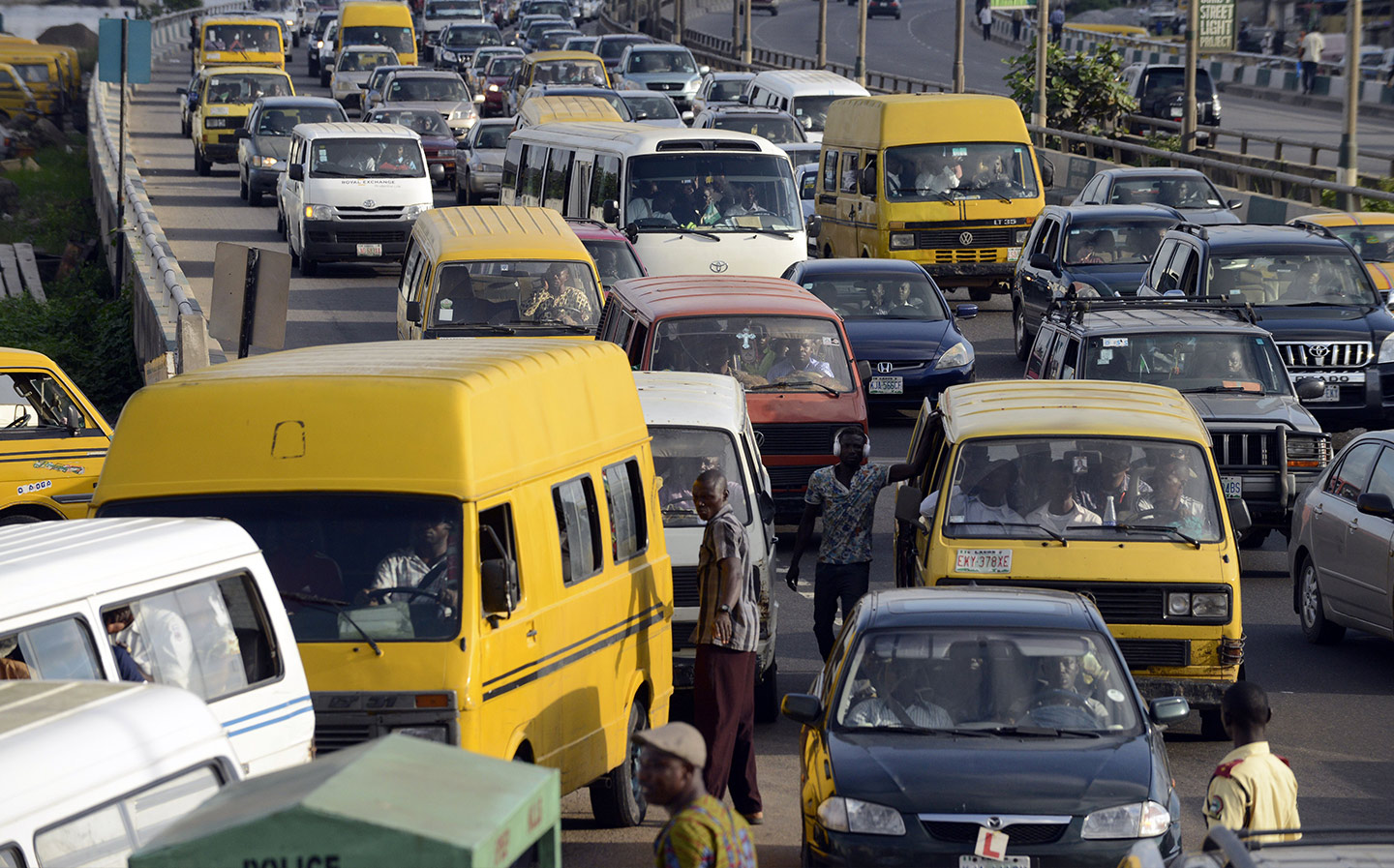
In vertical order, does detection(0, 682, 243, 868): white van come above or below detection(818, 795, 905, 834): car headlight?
above

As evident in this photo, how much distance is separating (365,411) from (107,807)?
2.95 metres

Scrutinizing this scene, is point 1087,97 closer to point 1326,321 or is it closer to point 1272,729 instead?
point 1326,321

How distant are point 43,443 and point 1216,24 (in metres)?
32.8

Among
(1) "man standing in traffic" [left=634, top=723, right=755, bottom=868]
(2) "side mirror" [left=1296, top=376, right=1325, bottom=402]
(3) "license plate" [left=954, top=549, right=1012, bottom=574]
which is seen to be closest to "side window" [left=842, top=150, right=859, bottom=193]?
(2) "side mirror" [left=1296, top=376, right=1325, bottom=402]

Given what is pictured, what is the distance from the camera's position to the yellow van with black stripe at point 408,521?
7.66 m

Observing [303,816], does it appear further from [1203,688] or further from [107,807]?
[1203,688]

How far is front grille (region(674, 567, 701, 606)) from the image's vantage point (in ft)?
36.0

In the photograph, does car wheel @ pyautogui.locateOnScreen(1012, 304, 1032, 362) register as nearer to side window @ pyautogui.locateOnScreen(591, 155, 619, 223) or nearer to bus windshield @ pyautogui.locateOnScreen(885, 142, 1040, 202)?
bus windshield @ pyautogui.locateOnScreen(885, 142, 1040, 202)

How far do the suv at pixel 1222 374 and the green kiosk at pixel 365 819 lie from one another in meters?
11.5

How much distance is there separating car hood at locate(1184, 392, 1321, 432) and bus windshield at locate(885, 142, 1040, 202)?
11471 millimetres

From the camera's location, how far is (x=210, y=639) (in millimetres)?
7293

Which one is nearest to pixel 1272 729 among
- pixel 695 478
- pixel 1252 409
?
pixel 695 478

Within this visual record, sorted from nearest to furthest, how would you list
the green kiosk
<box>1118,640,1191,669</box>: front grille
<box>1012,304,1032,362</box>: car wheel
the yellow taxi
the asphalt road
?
the green kiosk → the asphalt road → <box>1118,640,1191,669</box>: front grille → the yellow taxi → <box>1012,304,1032,362</box>: car wheel

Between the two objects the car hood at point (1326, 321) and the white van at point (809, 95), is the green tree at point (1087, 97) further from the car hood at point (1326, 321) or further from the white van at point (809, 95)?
the car hood at point (1326, 321)
